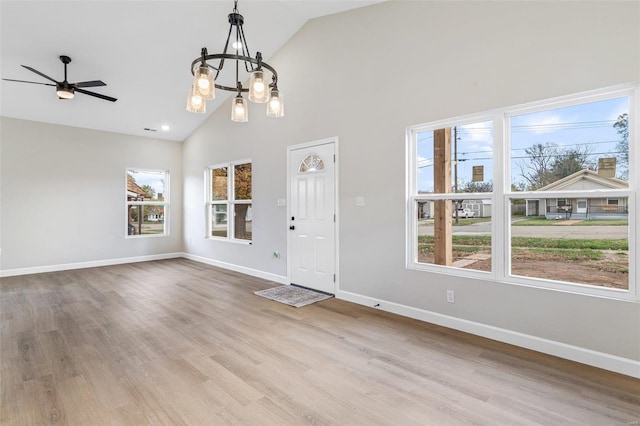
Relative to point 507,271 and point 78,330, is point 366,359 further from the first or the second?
point 78,330

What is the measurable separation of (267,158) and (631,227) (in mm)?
A: 4533

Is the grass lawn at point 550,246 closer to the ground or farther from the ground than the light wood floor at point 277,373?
farther from the ground

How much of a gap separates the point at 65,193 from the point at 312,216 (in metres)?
5.18

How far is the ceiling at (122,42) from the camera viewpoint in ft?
11.9

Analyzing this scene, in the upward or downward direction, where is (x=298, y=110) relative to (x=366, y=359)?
upward

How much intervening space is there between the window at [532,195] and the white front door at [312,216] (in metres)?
1.24

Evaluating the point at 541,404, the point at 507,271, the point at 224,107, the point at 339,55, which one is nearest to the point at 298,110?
the point at 339,55

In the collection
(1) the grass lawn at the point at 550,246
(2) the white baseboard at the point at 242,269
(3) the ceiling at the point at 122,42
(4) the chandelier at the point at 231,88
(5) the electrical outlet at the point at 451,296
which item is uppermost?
(3) the ceiling at the point at 122,42

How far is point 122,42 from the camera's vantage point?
4145 millimetres

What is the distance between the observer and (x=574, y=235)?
266 cm

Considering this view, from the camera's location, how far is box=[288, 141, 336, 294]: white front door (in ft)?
14.4

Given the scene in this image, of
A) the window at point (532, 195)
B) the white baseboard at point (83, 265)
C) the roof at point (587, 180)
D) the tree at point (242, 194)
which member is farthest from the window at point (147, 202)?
the roof at point (587, 180)

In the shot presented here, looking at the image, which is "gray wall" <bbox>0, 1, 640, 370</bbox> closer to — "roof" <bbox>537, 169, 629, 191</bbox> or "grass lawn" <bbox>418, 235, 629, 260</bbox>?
"grass lawn" <bbox>418, 235, 629, 260</bbox>

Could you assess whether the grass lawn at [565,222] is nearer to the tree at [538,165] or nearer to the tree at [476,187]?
the tree at [538,165]
